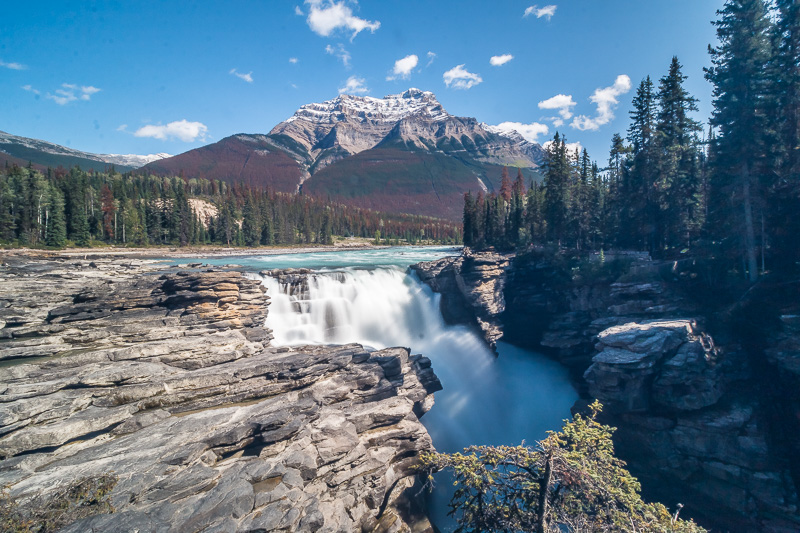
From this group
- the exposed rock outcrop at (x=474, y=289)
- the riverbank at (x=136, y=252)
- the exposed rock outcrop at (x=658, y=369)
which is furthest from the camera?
the riverbank at (x=136, y=252)

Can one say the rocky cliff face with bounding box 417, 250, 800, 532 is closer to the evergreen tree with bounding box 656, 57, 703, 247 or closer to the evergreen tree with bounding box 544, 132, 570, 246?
→ the evergreen tree with bounding box 656, 57, 703, 247

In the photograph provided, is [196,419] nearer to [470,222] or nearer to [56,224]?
[470,222]


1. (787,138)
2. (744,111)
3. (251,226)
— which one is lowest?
(251,226)

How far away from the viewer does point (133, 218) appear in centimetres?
7038

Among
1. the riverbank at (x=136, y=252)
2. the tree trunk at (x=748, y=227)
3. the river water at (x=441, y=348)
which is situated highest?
the tree trunk at (x=748, y=227)

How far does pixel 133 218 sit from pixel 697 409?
297 ft

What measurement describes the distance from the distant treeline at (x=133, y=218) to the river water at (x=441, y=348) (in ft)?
172

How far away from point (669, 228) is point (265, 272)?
35.7 metres

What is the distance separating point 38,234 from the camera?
54625 mm

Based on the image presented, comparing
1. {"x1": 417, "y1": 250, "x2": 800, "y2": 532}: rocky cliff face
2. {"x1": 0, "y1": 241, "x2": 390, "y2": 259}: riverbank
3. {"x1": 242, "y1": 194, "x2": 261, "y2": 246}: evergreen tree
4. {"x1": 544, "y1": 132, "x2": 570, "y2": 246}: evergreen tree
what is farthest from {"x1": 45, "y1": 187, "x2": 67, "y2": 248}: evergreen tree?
{"x1": 417, "y1": 250, "x2": 800, "y2": 532}: rocky cliff face

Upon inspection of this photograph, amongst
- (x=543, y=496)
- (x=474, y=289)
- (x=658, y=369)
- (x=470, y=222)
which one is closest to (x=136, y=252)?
(x=470, y=222)

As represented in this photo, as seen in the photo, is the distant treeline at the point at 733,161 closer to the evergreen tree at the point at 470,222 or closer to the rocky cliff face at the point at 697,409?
the rocky cliff face at the point at 697,409

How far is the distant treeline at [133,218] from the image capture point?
2154 inches

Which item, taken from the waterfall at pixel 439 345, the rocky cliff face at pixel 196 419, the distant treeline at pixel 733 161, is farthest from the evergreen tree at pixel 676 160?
the rocky cliff face at pixel 196 419
